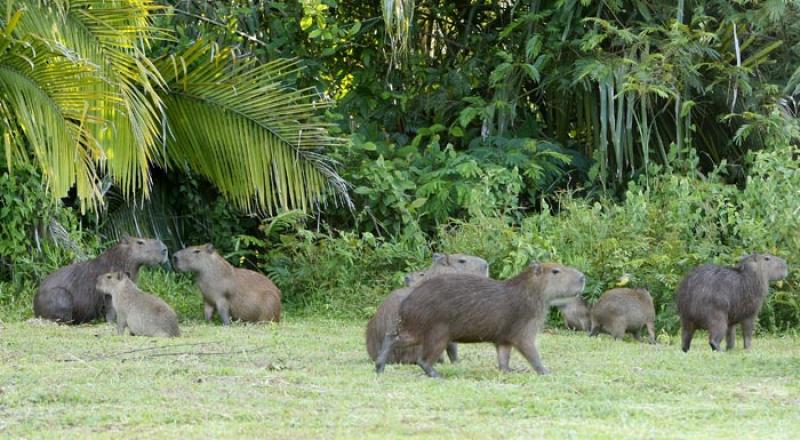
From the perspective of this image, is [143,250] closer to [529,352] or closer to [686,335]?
[686,335]

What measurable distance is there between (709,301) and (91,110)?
14.6ft

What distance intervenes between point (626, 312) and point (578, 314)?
835 mm

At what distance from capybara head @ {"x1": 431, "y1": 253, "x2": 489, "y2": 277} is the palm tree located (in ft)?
7.65

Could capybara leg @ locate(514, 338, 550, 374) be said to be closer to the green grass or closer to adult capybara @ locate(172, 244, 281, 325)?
the green grass

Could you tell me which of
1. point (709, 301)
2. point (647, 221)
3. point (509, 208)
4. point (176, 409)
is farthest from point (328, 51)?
point (176, 409)

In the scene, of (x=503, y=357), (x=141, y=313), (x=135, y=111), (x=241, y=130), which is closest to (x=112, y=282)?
(x=141, y=313)

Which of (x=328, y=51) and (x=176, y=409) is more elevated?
(x=328, y=51)

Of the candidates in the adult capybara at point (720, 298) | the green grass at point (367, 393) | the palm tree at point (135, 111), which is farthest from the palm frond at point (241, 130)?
the adult capybara at point (720, 298)

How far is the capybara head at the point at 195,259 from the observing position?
1099cm

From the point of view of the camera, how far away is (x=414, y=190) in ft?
42.1

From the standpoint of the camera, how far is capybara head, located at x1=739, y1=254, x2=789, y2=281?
909cm

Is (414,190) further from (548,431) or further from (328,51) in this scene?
(548,431)

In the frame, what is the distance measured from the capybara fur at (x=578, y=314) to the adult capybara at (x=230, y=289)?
2306 mm

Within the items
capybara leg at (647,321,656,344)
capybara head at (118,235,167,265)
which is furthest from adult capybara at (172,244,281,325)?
capybara leg at (647,321,656,344)
